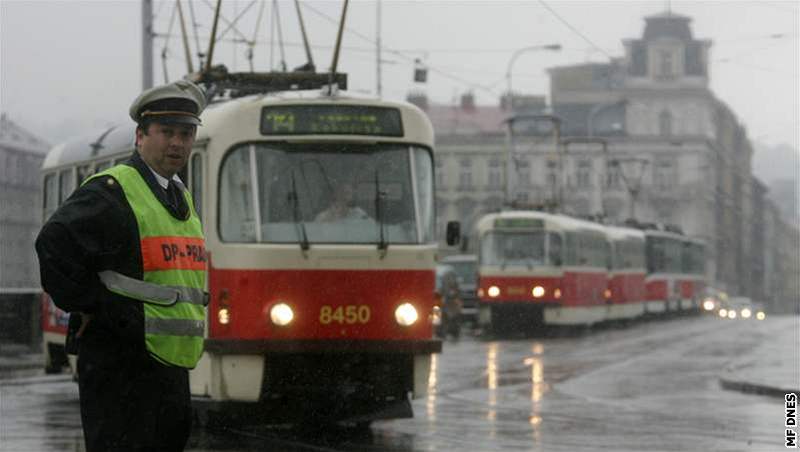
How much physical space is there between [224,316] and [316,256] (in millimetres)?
874

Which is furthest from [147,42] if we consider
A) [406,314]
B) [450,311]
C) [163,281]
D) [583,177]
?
[583,177]

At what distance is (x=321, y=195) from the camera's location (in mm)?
13555

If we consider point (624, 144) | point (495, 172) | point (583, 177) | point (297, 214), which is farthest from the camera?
point (624, 144)

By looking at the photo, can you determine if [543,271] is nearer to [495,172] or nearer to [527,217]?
[527,217]

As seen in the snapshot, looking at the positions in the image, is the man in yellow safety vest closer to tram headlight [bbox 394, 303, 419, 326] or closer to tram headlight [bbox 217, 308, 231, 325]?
tram headlight [bbox 217, 308, 231, 325]

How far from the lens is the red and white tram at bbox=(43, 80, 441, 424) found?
1331 cm

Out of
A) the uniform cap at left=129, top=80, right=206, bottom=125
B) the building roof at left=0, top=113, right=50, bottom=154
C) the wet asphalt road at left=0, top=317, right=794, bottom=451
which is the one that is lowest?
the wet asphalt road at left=0, top=317, right=794, bottom=451

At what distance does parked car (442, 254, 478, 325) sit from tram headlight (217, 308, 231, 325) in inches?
1239

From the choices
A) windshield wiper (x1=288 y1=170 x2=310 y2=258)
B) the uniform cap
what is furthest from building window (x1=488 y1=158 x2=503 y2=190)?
the uniform cap

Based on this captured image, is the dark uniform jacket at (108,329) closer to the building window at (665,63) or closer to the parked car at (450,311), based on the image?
the parked car at (450,311)

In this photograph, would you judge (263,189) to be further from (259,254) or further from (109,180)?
(109,180)

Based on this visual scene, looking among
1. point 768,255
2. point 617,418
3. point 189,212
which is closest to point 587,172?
point 768,255

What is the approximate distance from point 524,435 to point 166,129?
9.10m

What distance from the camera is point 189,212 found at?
5.68m
